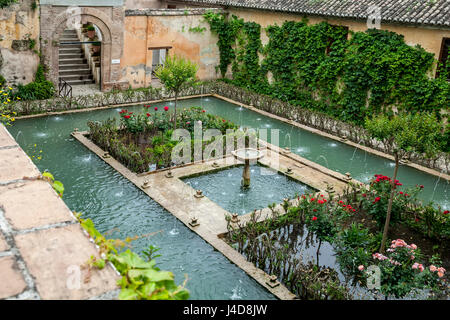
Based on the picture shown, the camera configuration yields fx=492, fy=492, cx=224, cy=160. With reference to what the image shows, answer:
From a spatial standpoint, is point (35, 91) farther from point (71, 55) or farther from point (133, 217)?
point (133, 217)

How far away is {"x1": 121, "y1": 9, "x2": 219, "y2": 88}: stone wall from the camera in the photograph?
61.3 feet

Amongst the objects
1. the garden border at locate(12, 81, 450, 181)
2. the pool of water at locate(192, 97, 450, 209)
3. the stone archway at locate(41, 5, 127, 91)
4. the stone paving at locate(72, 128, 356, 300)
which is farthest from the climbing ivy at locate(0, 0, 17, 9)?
the pool of water at locate(192, 97, 450, 209)

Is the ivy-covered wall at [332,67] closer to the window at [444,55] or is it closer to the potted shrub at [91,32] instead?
the window at [444,55]

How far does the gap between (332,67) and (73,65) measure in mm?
10280

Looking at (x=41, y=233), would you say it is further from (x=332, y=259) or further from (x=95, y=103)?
(x=95, y=103)

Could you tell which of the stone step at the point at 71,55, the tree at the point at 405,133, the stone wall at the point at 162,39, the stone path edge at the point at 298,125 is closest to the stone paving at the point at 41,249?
the tree at the point at 405,133

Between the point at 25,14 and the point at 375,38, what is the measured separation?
11328mm

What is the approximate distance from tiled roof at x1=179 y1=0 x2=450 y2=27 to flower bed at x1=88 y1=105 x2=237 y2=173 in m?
5.87

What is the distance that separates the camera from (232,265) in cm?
781

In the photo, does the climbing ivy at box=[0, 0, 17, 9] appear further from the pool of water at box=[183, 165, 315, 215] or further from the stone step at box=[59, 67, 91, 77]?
the pool of water at box=[183, 165, 315, 215]

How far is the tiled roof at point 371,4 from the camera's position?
13.9 m

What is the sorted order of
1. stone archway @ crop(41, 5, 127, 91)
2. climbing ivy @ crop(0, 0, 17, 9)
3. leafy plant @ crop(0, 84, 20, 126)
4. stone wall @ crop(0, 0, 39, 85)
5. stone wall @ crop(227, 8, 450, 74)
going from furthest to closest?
stone archway @ crop(41, 5, 127, 91)
stone wall @ crop(0, 0, 39, 85)
climbing ivy @ crop(0, 0, 17, 9)
stone wall @ crop(227, 8, 450, 74)
leafy plant @ crop(0, 84, 20, 126)

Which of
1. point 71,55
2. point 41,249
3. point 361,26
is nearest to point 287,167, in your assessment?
point 361,26

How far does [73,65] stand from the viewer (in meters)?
19.9
